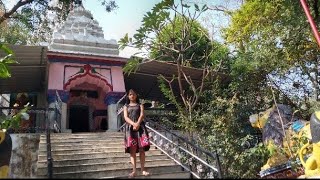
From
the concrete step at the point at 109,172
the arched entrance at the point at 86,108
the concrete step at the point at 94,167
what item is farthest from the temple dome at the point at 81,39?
the concrete step at the point at 109,172

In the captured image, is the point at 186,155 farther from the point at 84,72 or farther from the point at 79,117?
the point at 79,117

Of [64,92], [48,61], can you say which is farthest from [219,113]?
[48,61]

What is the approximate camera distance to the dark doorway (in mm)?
17450

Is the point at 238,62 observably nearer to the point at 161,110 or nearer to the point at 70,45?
the point at 161,110

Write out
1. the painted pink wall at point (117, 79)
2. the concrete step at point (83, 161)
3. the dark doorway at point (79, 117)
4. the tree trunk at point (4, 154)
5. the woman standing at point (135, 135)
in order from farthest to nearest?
1. the dark doorway at point (79, 117)
2. the painted pink wall at point (117, 79)
3. the concrete step at point (83, 161)
4. the woman standing at point (135, 135)
5. the tree trunk at point (4, 154)

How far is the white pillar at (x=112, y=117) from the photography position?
553 inches

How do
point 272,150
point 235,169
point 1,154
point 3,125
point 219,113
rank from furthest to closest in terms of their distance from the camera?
point 219,113, point 272,150, point 235,169, point 3,125, point 1,154

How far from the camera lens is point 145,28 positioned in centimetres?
913

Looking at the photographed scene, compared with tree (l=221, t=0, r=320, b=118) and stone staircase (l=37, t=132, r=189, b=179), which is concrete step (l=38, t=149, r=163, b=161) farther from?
tree (l=221, t=0, r=320, b=118)

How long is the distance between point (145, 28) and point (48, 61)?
6160 millimetres

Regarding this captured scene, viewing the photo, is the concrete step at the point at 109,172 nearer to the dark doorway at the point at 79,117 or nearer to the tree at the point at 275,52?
the tree at the point at 275,52

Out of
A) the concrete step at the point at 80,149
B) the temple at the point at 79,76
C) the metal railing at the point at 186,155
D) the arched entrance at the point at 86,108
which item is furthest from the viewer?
the arched entrance at the point at 86,108

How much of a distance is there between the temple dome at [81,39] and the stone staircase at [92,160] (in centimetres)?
660

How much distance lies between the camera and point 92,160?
26.2 ft
